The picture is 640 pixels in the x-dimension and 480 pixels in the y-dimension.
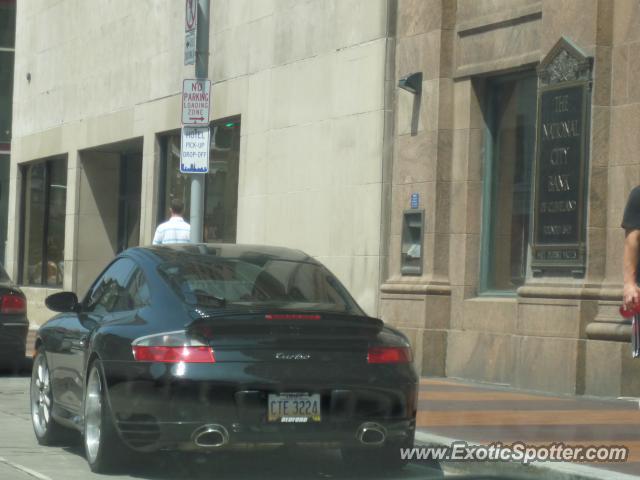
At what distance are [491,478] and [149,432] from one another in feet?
6.97

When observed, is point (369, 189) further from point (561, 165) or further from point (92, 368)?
point (92, 368)

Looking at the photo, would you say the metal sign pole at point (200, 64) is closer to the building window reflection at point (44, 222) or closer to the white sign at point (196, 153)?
the white sign at point (196, 153)

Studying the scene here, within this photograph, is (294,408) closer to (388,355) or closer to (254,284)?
(388,355)

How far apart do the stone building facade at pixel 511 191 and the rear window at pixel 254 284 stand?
15.2ft

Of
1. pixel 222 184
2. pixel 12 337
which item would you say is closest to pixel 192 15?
pixel 12 337

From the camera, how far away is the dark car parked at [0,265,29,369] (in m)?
15.2

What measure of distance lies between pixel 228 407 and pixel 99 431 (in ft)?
3.39

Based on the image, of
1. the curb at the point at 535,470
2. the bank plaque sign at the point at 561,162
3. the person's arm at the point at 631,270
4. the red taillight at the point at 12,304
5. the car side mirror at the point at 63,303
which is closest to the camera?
the curb at the point at 535,470

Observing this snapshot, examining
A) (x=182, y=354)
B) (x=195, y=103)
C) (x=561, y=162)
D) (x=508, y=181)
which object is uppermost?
(x=195, y=103)

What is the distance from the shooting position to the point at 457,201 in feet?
51.1

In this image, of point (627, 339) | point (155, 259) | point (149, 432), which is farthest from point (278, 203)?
point (149, 432)

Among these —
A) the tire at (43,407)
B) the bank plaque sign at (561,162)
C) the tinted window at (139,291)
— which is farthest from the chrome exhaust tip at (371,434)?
the bank plaque sign at (561,162)

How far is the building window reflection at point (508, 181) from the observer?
15.0 m

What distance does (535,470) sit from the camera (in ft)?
26.6
